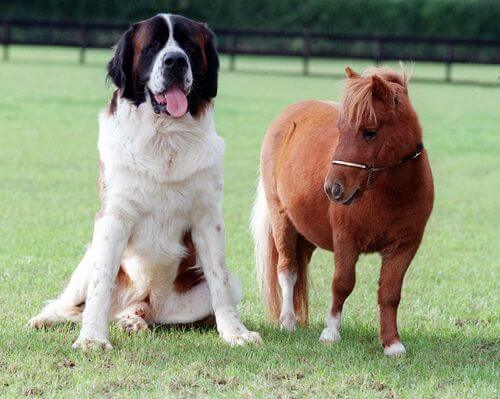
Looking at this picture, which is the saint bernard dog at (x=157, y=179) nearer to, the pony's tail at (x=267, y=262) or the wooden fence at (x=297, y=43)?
the pony's tail at (x=267, y=262)

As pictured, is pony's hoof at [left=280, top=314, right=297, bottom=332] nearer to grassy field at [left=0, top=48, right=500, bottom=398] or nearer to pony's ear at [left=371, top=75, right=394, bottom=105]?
grassy field at [left=0, top=48, right=500, bottom=398]

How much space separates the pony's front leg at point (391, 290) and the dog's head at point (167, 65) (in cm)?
141

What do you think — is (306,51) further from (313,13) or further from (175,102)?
(175,102)

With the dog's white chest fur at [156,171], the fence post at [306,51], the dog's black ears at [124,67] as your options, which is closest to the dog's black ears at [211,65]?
the dog's white chest fur at [156,171]

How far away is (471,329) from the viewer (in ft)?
21.3

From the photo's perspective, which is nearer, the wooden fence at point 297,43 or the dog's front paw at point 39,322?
the dog's front paw at point 39,322

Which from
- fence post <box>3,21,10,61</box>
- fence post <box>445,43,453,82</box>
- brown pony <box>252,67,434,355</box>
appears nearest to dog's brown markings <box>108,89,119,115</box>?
brown pony <box>252,67,434,355</box>

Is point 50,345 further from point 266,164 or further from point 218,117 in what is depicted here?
point 218,117

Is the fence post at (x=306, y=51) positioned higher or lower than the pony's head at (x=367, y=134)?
lower

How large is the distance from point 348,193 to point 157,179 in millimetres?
1154

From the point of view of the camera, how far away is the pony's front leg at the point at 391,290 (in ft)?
18.5

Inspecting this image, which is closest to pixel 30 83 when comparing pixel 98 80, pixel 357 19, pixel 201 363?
pixel 98 80

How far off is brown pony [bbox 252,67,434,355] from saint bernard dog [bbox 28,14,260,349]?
18.4 inches

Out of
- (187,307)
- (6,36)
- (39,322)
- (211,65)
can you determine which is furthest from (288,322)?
(6,36)
